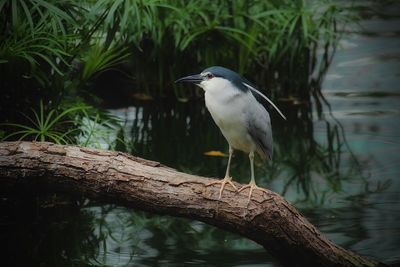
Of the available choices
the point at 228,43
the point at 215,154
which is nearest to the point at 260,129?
the point at 215,154

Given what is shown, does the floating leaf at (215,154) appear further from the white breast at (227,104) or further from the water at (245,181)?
the white breast at (227,104)

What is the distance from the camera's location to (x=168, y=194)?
2.89 metres

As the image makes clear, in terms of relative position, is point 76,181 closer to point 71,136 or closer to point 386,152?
point 71,136

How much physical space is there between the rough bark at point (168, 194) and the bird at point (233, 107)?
65 millimetres

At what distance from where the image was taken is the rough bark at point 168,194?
2885 mm

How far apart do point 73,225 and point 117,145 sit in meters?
0.80

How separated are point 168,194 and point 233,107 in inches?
15.9

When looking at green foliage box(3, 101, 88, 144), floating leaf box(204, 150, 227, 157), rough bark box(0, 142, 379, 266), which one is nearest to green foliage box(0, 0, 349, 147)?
green foliage box(3, 101, 88, 144)

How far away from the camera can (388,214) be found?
3912 mm

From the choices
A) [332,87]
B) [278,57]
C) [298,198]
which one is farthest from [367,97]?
[298,198]

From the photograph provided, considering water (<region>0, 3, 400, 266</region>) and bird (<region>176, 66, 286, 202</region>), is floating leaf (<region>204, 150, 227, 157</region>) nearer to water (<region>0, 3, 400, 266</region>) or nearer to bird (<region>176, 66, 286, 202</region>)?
water (<region>0, 3, 400, 266</region>)

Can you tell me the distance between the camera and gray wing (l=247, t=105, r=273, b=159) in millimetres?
3059

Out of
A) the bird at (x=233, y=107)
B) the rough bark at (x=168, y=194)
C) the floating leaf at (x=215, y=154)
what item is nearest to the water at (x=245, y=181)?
the floating leaf at (x=215, y=154)

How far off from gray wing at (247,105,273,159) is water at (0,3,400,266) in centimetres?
52
